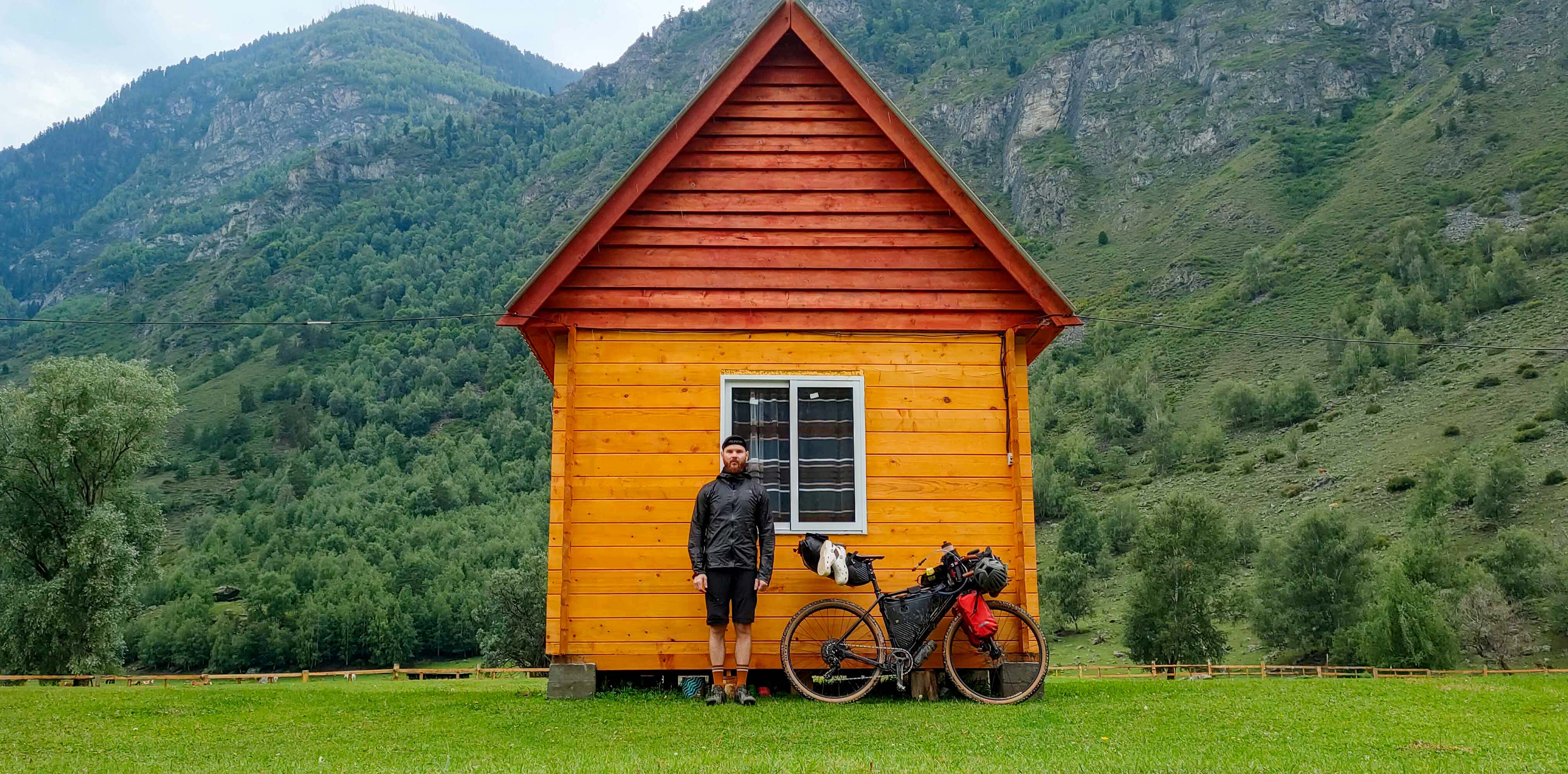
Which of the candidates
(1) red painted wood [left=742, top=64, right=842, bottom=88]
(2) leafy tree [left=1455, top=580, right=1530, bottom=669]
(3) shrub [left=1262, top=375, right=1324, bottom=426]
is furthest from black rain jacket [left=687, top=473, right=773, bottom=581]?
(3) shrub [left=1262, top=375, right=1324, bottom=426]

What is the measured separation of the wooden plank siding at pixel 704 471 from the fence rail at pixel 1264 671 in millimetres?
12715

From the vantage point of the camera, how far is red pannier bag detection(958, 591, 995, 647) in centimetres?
1046

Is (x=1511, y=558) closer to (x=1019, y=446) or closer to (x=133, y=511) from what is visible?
(x=1019, y=446)

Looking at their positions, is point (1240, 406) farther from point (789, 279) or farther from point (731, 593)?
point (731, 593)

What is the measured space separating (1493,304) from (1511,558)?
6493 cm

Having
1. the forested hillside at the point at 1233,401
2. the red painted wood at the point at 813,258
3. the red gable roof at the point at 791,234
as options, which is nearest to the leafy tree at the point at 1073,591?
the forested hillside at the point at 1233,401

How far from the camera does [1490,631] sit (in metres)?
53.8

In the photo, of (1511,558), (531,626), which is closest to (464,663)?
(531,626)

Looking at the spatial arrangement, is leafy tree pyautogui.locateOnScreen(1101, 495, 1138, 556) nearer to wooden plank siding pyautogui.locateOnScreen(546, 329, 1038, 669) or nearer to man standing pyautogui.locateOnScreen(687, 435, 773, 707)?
wooden plank siding pyautogui.locateOnScreen(546, 329, 1038, 669)

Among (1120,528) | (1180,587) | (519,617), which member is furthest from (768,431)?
(1120,528)

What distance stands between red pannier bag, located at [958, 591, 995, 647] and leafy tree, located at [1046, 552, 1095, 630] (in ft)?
249

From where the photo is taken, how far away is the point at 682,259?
1208 cm

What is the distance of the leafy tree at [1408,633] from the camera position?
161 feet

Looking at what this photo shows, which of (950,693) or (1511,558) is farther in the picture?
(1511,558)
